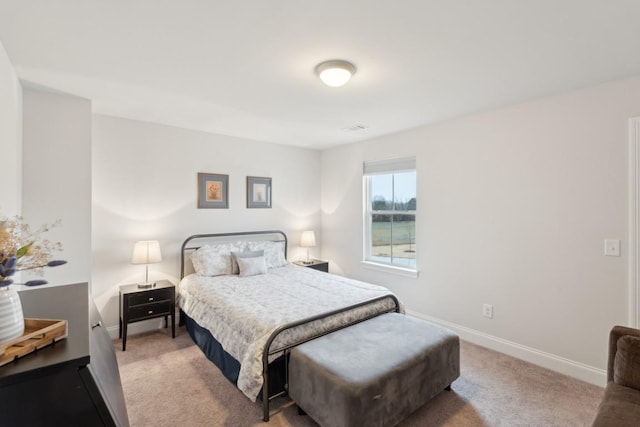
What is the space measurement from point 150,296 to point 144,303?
83mm

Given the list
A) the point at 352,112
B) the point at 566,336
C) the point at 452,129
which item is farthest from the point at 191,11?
the point at 566,336

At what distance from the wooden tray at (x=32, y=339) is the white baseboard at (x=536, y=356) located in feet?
11.3

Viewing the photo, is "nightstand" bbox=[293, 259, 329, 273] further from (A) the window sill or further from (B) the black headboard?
(A) the window sill

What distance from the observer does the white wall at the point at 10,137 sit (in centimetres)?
195

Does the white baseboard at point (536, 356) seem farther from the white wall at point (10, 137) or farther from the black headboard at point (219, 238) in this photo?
the white wall at point (10, 137)

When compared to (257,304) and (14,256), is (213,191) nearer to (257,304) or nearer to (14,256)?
(257,304)

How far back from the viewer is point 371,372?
1839 mm

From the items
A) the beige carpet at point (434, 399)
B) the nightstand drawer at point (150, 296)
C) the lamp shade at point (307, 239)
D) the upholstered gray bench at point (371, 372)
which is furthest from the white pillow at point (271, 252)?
the upholstered gray bench at point (371, 372)

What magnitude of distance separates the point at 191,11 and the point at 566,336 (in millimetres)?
3661

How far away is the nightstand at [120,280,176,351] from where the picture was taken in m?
3.06

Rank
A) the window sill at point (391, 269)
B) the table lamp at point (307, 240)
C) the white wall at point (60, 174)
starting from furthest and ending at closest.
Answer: the table lamp at point (307, 240)
the window sill at point (391, 269)
the white wall at point (60, 174)

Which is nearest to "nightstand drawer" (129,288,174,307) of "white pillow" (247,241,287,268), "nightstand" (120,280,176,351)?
"nightstand" (120,280,176,351)

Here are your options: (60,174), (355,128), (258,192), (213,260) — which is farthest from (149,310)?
(355,128)

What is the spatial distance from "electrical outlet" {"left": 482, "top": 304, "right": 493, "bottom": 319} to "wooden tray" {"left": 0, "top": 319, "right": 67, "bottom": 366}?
3.38 m
